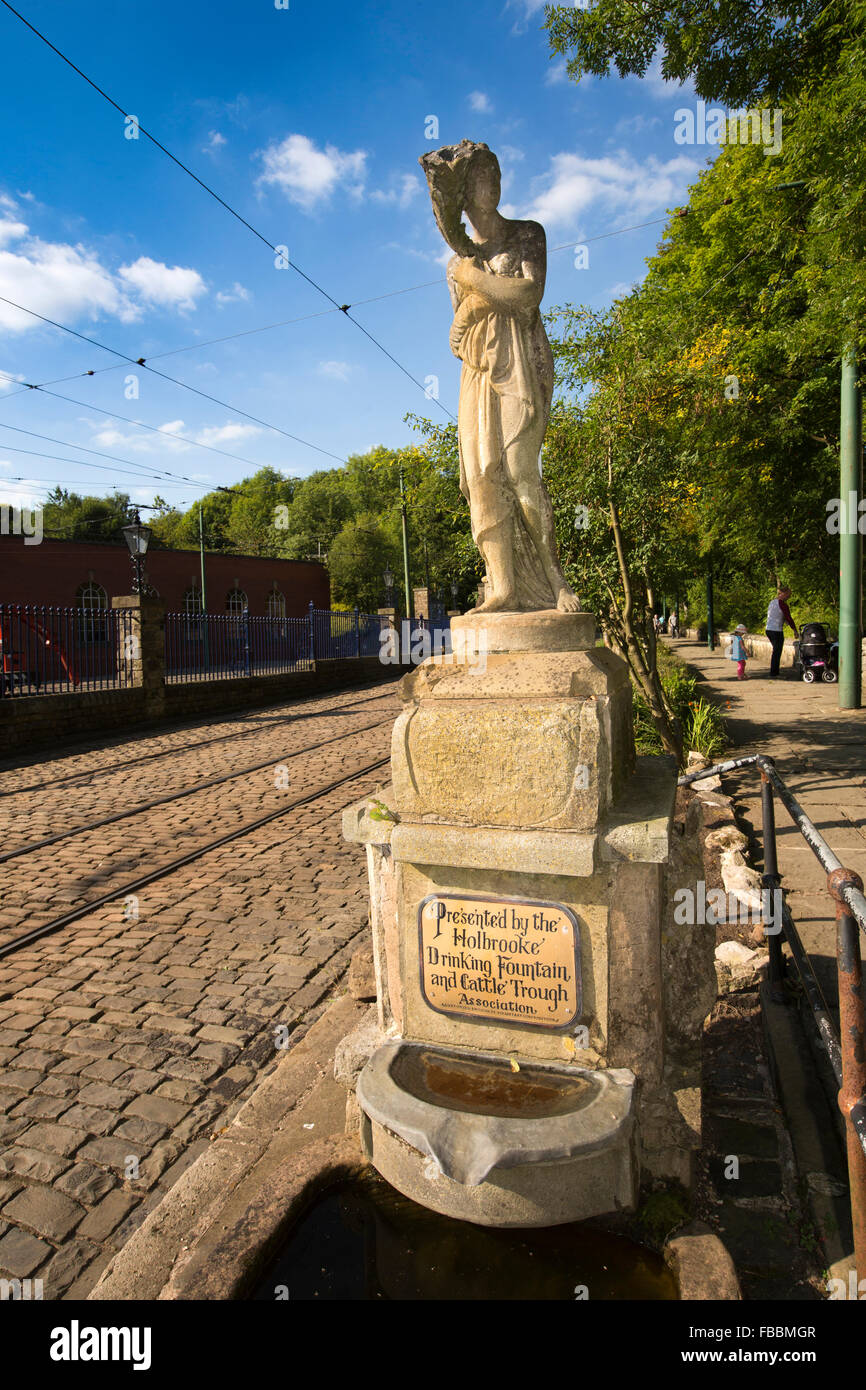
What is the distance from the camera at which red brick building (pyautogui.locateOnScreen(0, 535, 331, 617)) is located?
78.1 feet

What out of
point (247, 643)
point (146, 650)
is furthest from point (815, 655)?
point (146, 650)

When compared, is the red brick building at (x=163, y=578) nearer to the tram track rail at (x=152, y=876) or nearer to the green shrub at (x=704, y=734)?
the tram track rail at (x=152, y=876)

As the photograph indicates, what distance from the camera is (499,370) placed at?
3.15 m

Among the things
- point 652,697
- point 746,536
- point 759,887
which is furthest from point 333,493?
point 759,887

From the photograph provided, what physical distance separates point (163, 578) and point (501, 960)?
29257mm

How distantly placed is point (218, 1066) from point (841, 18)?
8.99m

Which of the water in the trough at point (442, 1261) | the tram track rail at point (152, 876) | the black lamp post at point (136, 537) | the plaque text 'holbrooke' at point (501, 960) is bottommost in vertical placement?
the water in the trough at point (442, 1261)

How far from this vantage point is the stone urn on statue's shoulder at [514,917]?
2223 millimetres

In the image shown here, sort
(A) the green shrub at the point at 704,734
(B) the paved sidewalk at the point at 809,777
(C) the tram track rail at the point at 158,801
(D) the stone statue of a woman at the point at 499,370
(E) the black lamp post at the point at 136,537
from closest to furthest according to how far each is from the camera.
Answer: (D) the stone statue of a woman at the point at 499,370 → (B) the paved sidewalk at the point at 809,777 → (C) the tram track rail at the point at 158,801 → (A) the green shrub at the point at 704,734 → (E) the black lamp post at the point at 136,537

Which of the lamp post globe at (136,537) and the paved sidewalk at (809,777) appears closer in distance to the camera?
the paved sidewalk at (809,777)

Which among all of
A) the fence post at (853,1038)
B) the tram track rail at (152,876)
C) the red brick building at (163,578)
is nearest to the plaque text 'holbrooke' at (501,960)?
the fence post at (853,1038)

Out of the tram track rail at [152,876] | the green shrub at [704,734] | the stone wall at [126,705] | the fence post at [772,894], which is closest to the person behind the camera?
the fence post at [772,894]

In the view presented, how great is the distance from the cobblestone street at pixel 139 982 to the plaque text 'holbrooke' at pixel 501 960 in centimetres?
116

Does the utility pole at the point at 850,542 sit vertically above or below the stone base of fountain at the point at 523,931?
above
